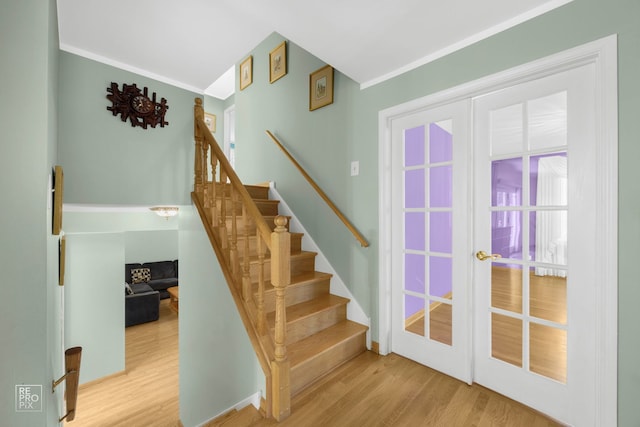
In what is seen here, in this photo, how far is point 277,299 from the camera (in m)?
1.62

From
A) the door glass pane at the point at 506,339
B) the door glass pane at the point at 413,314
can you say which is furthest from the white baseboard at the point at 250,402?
the door glass pane at the point at 506,339

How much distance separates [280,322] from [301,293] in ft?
2.65

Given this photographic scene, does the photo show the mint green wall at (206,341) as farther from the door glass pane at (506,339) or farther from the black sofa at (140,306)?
the black sofa at (140,306)

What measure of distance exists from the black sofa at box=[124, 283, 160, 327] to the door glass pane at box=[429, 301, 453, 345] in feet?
16.3

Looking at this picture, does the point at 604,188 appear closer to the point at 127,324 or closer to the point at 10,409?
the point at 10,409

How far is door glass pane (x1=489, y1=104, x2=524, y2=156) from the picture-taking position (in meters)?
1.68

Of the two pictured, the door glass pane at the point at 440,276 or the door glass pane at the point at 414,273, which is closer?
the door glass pane at the point at 440,276

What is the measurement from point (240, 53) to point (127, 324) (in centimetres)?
513

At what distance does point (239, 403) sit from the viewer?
1747mm

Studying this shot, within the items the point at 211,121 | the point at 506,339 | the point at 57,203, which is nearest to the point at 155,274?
the point at 211,121

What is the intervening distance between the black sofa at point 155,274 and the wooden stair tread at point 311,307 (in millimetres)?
4882

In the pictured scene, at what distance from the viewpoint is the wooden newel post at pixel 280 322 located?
1595 mm

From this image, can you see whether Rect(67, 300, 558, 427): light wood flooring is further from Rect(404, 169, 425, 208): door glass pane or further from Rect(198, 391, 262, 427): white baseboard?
Rect(404, 169, 425, 208): door glass pane

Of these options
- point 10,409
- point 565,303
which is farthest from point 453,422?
point 10,409
